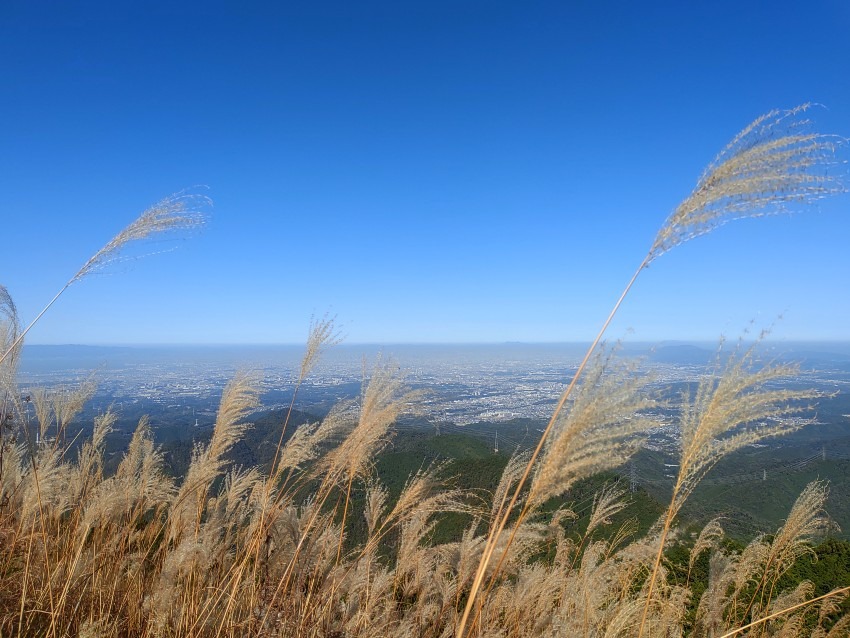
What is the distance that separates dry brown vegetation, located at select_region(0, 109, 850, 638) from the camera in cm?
130

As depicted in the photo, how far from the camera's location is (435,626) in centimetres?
242

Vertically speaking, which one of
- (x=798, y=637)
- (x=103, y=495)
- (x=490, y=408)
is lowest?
(x=490, y=408)

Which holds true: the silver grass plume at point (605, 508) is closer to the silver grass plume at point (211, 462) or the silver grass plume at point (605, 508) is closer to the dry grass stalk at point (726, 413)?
the dry grass stalk at point (726, 413)

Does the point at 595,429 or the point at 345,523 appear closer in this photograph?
the point at 595,429

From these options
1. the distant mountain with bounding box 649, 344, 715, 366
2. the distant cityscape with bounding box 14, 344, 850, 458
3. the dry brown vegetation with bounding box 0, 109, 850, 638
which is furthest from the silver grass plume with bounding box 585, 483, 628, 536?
the distant mountain with bounding box 649, 344, 715, 366

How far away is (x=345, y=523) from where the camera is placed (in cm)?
260

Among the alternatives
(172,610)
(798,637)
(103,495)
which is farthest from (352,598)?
(798,637)

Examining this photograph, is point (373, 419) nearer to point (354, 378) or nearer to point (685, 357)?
point (354, 378)

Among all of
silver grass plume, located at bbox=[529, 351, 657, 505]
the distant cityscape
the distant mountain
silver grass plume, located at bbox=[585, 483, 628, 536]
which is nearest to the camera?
silver grass plume, located at bbox=[529, 351, 657, 505]

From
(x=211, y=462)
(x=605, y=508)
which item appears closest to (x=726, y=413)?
(x=605, y=508)

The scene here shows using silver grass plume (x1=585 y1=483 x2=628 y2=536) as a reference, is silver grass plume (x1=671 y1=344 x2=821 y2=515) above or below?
above

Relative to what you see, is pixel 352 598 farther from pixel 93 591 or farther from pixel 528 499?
pixel 528 499

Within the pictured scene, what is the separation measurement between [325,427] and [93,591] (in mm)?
1177

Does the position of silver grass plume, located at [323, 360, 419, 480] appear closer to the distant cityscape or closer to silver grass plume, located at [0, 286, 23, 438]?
the distant cityscape
